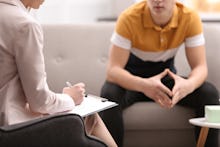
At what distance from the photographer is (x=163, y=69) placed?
233 cm

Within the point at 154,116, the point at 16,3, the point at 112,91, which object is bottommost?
the point at 154,116

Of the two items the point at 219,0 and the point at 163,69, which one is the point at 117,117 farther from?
the point at 219,0

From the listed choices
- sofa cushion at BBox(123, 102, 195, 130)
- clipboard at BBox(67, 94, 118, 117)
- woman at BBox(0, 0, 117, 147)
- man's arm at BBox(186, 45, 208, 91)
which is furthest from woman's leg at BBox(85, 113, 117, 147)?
man's arm at BBox(186, 45, 208, 91)

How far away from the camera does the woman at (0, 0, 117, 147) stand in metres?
1.20

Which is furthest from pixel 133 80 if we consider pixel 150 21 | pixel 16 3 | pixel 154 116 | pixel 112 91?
pixel 16 3

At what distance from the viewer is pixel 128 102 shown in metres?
2.22

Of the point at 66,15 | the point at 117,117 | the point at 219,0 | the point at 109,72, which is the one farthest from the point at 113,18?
the point at 117,117

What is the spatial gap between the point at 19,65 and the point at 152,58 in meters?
1.19

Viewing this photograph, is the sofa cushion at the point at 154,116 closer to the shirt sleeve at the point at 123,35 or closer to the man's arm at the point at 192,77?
the man's arm at the point at 192,77

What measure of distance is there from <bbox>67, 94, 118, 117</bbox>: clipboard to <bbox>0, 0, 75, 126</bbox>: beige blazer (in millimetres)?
163

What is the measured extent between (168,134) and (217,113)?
58 centimetres

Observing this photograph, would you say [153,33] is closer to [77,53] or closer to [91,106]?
[77,53]

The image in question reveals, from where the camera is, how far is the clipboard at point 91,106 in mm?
1407

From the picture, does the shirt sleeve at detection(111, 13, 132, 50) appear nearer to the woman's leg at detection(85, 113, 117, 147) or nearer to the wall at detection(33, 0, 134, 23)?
the woman's leg at detection(85, 113, 117, 147)
